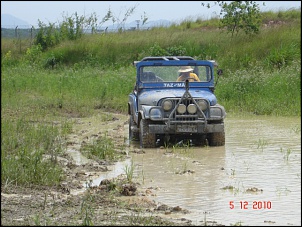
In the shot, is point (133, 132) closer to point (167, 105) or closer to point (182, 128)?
point (167, 105)

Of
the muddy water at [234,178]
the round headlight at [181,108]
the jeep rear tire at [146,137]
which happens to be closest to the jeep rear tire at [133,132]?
the jeep rear tire at [146,137]

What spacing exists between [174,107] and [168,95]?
0.97 feet

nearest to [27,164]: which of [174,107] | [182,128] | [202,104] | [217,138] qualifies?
[182,128]

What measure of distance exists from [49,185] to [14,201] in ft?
3.56

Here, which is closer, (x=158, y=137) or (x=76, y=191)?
(x=76, y=191)

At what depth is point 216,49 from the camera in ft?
87.8

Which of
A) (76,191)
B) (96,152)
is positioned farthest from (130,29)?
(76,191)

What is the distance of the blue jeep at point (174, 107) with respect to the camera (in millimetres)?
11703

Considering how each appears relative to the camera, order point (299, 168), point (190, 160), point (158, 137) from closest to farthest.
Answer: point (299, 168) → point (190, 160) → point (158, 137)

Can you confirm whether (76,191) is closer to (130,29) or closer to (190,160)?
(190,160)

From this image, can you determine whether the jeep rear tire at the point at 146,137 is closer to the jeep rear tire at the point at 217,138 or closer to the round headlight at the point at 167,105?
the round headlight at the point at 167,105
